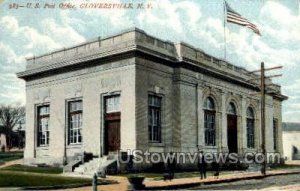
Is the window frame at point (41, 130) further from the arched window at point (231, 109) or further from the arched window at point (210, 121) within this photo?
the arched window at point (231, 109)

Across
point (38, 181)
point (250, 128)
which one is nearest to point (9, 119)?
point (250, 128)

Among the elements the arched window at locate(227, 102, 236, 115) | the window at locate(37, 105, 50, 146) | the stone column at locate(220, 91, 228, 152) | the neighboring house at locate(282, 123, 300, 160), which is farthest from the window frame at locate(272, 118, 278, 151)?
the window at locate(37, 105, 50, 146)

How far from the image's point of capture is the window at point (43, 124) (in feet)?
94.4

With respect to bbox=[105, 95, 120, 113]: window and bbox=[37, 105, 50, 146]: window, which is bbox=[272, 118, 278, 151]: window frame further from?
bbox=[37, 105, 50, 146]: window

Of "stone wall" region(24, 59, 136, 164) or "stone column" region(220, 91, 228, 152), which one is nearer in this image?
"stone wall" region(24, 59, 136, 164)

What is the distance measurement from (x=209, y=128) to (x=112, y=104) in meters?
7.47

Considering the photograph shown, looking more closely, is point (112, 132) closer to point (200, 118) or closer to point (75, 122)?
point (75, 122)

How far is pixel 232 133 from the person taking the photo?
33531 millimetres

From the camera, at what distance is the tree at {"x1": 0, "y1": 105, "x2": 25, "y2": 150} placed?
3494 cm

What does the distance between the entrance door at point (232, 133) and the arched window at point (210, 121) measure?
2166 millimetres

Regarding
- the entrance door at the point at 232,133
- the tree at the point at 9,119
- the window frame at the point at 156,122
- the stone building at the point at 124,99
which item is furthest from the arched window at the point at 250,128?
the tree at the point at 9,119

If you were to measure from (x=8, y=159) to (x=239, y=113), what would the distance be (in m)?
14.9

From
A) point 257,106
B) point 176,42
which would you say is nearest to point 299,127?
point 257,106

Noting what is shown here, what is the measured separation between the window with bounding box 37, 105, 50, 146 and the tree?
5.66 meters
